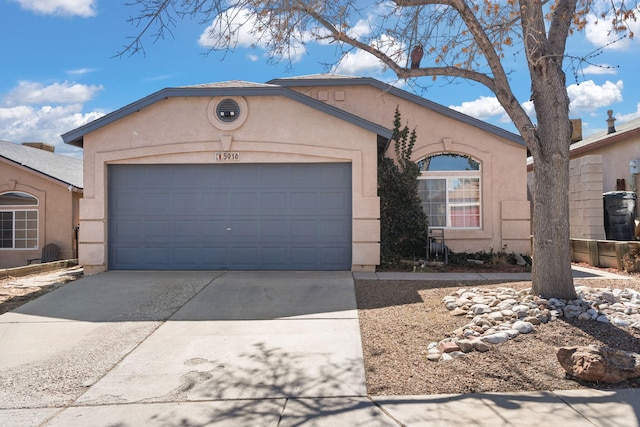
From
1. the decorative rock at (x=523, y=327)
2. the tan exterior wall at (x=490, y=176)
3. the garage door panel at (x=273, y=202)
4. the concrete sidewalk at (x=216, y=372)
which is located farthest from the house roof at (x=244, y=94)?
the decorative rock at (x=523, y=327)

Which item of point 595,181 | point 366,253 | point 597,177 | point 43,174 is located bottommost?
point 366,253

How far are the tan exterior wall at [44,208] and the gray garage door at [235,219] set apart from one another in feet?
19.1

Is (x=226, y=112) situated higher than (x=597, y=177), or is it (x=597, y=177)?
(x=226, y=112)

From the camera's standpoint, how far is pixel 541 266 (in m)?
6.92

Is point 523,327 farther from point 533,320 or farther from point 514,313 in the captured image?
point 514,313

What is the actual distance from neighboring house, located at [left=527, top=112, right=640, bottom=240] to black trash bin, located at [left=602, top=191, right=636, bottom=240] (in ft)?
0.95

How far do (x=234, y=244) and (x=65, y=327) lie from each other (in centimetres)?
458

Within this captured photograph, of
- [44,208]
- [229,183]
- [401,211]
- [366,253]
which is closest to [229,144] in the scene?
[229,183]

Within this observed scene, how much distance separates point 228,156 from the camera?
36.5 feet

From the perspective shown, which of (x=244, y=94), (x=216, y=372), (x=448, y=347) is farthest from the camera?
(x=244, y=94)

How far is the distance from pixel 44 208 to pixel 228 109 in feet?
29.2

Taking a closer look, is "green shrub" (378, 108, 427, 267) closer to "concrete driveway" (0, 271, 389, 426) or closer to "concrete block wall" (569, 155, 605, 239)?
"concrete driveway" (0, 271, 389, 426)

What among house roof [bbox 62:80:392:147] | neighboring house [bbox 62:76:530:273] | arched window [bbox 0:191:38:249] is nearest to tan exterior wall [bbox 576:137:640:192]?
neighboring house [bbox 62:76:530:273]

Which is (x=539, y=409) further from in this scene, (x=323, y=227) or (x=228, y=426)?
(x=323, y=227)
